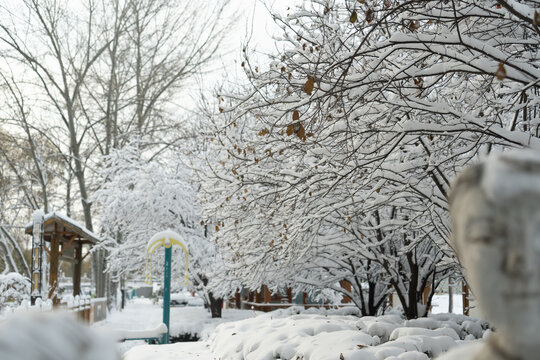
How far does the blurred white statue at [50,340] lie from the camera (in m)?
0.96

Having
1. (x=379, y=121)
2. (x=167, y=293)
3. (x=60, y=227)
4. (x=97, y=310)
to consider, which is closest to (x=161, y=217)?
(x=60, y=227)

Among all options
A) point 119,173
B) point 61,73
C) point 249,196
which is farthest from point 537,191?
point 61,73

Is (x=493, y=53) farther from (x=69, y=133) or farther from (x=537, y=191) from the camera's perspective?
(x=69, y=133)

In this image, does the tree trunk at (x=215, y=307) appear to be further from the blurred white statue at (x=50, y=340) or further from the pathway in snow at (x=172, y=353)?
the blurred white statue at (x=50, y=340)

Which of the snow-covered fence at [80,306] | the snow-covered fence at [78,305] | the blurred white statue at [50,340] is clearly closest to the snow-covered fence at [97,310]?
the snow-covered fence at [80,306]

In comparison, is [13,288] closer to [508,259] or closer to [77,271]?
[77,271]

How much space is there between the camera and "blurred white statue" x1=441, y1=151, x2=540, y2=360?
1.07 metres

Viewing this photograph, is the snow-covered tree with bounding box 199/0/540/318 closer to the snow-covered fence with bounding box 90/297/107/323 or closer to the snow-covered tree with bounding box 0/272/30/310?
the snow-covered tree with bounding box 0/272/30/310

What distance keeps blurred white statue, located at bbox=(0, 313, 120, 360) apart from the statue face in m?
0.82

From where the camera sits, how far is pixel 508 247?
1086 mm

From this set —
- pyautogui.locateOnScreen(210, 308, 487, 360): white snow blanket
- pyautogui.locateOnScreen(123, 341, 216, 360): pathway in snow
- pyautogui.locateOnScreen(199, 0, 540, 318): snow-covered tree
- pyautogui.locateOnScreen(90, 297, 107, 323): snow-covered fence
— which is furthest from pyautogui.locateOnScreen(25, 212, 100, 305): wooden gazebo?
pyautogui.locateOnScreen(210, 308, 487, 360): white snow blanket

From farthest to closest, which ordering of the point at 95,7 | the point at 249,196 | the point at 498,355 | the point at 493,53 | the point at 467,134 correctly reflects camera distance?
1. the point at 95,7
2. the point at 249,196
3. the point at 467,134
4. the point at 493,53
5. the point at 498,355

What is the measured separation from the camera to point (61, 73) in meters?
24.7

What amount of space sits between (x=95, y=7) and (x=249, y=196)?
19843mm
